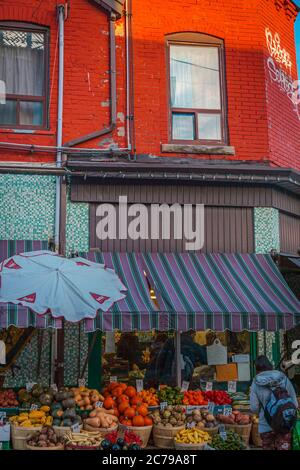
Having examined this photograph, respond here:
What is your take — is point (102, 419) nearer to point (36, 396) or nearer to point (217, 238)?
point (36, 396)

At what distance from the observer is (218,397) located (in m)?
10.1

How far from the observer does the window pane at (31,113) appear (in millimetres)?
11609

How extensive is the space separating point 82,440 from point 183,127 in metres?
6.67

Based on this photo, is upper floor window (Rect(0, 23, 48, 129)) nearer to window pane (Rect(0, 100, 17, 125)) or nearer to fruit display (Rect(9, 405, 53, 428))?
window pane (Rect(0, 100, 17, 125))

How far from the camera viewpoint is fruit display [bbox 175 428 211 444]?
344 inches

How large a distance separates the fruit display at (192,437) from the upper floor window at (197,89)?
5.86 metres

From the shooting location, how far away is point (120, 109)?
11820 millimetres

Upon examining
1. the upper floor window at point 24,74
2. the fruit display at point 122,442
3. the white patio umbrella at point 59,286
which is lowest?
the fruit display at point 122,442

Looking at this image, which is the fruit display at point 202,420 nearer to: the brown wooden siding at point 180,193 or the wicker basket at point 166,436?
the wicker basket at point 166,436

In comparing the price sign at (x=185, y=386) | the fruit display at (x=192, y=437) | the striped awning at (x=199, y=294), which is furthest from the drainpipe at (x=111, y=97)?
the fruit display at (x=192, y=437)

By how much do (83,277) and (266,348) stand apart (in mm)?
4748
